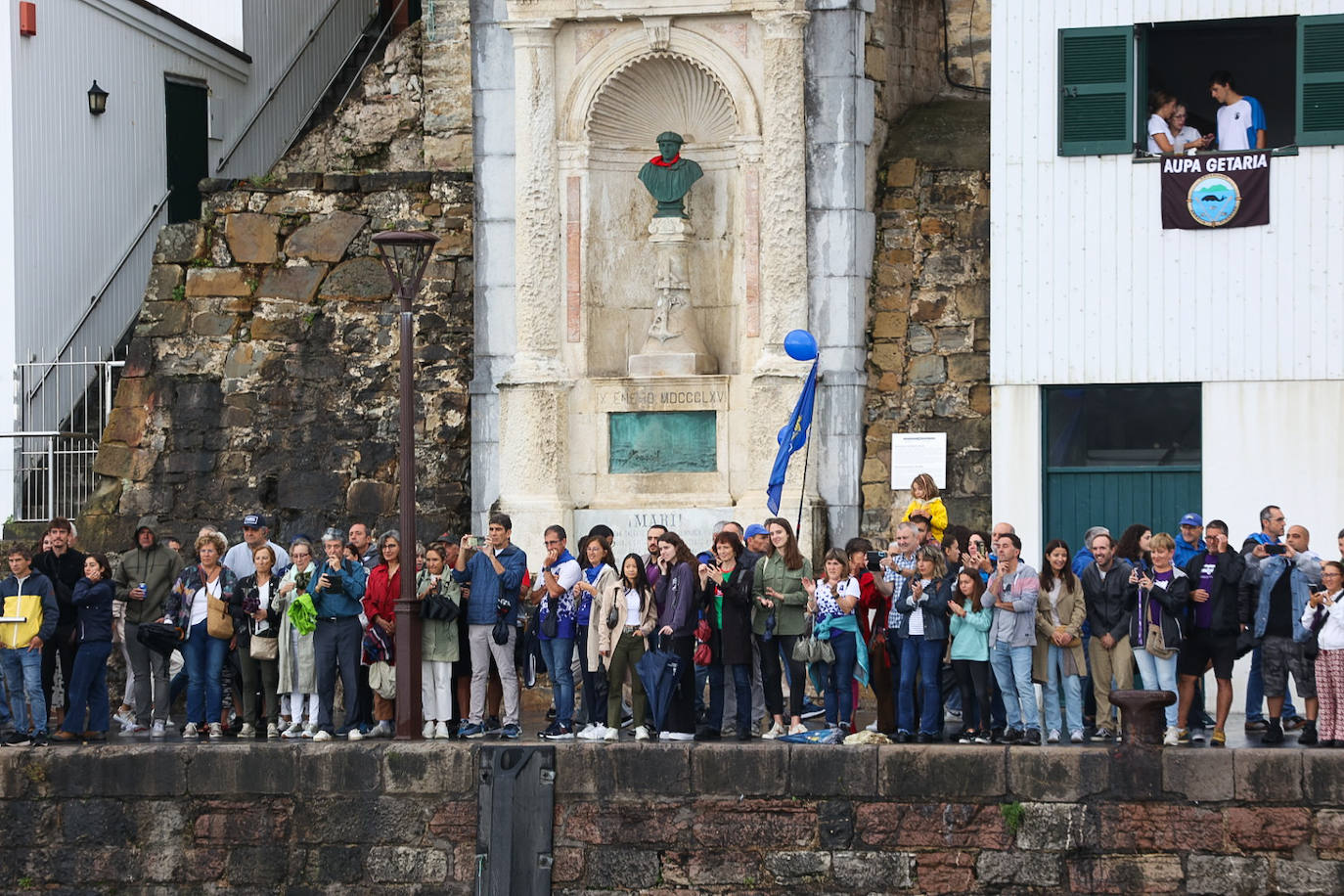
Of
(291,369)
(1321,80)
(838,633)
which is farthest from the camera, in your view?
(291,369)

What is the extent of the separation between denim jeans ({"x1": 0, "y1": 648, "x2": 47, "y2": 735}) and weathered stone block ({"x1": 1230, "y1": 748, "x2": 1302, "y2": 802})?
8092 mm

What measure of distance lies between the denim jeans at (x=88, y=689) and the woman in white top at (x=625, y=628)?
3554 mm

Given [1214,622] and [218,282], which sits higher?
[218,282]

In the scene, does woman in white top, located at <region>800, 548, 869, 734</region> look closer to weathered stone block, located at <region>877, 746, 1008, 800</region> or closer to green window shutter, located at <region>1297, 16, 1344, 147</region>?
weathered stone block, located at <region>877, 746, 1008, 800</region>

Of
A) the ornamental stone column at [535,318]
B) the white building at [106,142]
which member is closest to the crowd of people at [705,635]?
the ornamental stone column at [535,318]

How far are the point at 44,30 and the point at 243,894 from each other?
29.3ft

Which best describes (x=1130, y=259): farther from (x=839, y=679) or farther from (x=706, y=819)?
(x=706, y=819)

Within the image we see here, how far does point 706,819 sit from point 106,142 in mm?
10312

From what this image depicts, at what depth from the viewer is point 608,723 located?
17219 mm

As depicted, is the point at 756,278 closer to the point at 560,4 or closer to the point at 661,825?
the point at 560,4

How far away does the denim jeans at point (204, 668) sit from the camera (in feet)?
58.5

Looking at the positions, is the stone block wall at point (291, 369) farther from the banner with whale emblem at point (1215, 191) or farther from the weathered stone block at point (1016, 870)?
the weathered stone block at point (1016, 870)

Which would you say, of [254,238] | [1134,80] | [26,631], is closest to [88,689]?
[26,631]

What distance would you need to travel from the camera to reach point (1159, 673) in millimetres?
16578
